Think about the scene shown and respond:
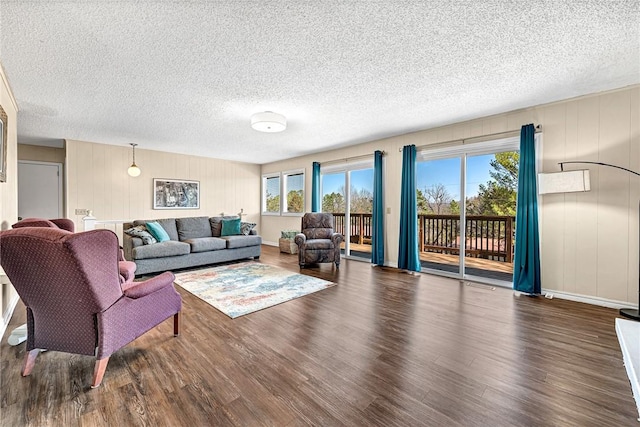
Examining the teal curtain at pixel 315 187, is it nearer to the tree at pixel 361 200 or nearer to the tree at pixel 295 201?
the tree at pixel 295 201

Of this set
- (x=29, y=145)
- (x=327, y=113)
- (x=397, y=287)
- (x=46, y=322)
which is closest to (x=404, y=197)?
(x=397, y=287)

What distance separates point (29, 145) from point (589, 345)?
384 inches

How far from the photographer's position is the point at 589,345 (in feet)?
Answer: 7.43

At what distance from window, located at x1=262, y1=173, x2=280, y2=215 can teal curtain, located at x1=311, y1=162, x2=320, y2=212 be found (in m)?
1.66

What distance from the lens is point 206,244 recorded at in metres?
5.09

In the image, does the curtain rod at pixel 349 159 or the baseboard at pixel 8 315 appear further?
the curtain rod at pixel 349 159

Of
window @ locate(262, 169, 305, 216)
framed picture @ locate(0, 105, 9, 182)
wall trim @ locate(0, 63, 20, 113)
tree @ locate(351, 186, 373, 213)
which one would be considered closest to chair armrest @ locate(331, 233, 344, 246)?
tree @ locate(351, 186, 373, 213)

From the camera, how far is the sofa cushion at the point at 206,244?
4971 mm

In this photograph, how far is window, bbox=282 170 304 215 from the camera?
24.0 ft

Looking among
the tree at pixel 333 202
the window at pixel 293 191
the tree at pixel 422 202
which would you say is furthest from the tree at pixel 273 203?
the tree at pixel 422 202

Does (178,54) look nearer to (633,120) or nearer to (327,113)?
(327,113)

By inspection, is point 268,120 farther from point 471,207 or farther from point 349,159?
point 471,207

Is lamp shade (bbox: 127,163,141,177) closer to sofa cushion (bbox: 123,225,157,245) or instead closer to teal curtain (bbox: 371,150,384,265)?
sofa cushion (bbox: 123,225,157,245)

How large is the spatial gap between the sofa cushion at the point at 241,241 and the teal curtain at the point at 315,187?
1.68 m
